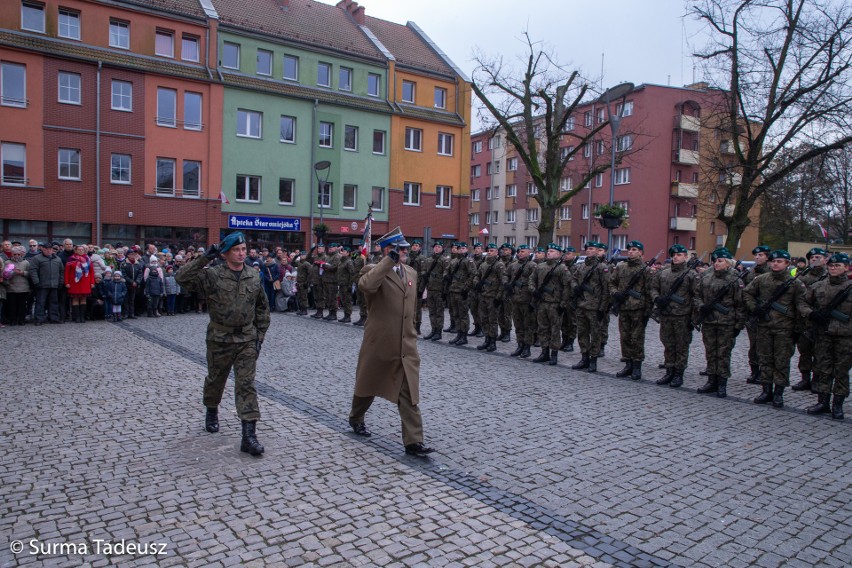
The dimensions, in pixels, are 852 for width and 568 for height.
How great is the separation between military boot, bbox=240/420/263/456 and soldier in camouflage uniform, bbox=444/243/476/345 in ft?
27.4

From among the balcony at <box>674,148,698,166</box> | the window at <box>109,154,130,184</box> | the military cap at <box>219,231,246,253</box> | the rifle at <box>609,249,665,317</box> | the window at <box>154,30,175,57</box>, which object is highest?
the window at <box>154,30,175,57</box>

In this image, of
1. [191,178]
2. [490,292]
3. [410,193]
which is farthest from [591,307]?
[410,193]

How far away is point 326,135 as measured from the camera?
3650 centimetres

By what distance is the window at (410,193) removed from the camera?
130 feet

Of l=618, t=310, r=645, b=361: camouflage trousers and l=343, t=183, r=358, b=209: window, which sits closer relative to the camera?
l=618, t=310, r=645, b=361: camouflage trousers

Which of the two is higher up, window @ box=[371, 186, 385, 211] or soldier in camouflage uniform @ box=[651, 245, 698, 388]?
window @ box=[371, 186, 385, 211]

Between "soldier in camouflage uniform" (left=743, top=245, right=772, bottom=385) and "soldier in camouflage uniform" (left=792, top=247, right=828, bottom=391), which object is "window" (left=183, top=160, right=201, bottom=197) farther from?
"soldier in camouflage uniform" (left=792, top=247, right=828, bottom=391)

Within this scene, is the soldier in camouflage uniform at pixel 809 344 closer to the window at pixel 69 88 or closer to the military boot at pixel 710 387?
the military boot at pixel 710 387

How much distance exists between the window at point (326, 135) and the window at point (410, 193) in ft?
17.6

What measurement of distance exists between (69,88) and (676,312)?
94.9ft

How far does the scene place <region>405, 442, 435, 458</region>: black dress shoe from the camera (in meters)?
5.74

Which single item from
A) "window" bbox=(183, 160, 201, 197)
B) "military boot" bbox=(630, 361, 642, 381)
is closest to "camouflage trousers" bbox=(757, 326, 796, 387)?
"military boot" bbox=(630, 361, 642, 381)

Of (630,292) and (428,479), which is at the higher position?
(630,292)

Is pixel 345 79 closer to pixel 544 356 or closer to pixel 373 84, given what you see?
pixel 373 84
